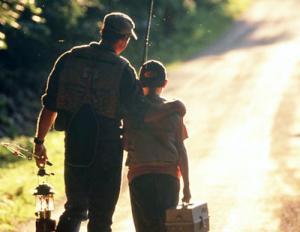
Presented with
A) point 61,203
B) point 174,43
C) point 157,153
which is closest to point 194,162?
point 61,203

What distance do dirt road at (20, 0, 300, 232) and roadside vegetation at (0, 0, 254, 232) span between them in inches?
50.9

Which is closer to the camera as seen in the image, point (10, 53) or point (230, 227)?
point (230, 227)

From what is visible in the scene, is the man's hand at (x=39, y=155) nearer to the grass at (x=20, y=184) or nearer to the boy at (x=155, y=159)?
the boy at (x=155, y=159)

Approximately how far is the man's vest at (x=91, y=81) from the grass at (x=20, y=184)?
222 cm

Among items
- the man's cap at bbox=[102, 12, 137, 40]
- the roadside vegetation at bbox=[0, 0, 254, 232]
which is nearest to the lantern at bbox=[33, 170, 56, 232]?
the man's cap at bbox=[102, 12, 137, 40]

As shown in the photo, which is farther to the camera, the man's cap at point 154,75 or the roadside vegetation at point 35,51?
the roadside vegetation at point 35,51

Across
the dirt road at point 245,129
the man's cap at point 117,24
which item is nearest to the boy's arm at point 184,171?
the man's cap at point 117,24

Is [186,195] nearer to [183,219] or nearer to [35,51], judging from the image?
[183,219]

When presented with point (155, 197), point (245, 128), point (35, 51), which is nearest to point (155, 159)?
point (155, 197)

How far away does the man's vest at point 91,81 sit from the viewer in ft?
20.2

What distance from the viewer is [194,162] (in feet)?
47.8

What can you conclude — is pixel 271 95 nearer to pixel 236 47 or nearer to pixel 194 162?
pixel 194 162

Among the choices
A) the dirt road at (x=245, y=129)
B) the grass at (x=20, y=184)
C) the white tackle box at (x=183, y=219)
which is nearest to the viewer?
the white tackle box at (x=183, y=219)

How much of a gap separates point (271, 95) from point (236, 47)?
37.6ft
